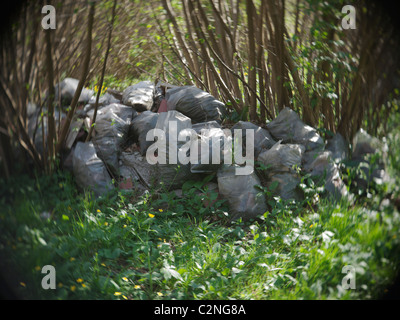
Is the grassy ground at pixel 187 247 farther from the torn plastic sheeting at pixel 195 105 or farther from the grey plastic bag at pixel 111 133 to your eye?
the torn plastic sheeting at pixel 195 105

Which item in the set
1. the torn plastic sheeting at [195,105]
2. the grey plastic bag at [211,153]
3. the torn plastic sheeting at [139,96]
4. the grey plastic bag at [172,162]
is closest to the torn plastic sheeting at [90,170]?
the grey plastic bag at [172,162]

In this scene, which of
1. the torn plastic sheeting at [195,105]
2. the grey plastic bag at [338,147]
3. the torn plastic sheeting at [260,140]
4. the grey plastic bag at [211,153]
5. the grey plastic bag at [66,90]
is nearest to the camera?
the grey plastic bag at [66,90]

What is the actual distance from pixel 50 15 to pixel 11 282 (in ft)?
4.72

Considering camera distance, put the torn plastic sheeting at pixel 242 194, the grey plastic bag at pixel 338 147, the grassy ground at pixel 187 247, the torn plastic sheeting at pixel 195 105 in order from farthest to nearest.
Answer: the torn plastic sheeting at pixel 195 105, the torn plastic sheeting at pixel 242 194, the grey plastic bag at pixel 338 147, the grassy ground at pixel 187 247

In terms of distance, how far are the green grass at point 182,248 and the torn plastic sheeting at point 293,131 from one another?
542 mm

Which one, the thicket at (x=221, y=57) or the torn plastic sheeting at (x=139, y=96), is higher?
the thicket at (x=221, y=57)

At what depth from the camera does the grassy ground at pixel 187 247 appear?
73.1 inches

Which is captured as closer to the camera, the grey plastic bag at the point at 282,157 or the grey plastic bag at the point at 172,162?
the grey plastic bag at the point at 282,157

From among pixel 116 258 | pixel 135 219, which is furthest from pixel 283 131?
pixel 116 258

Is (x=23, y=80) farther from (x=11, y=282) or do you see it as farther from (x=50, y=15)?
(x=11, y=282)

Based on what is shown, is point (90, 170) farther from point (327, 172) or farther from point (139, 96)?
point (327, 172)

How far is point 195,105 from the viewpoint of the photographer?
3.52 m

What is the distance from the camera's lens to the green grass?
186 centimetres
